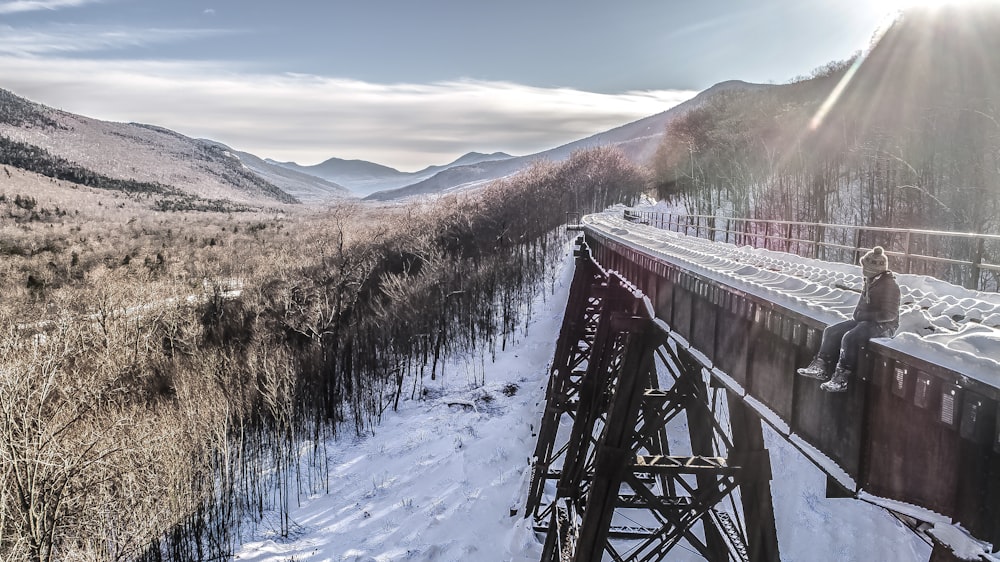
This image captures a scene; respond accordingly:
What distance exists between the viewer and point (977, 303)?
5.02 meters

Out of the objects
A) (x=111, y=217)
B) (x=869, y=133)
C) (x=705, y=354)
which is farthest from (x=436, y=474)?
(x=111, y=217)

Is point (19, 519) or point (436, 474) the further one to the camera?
point (436, 474)

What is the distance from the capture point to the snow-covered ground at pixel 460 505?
562 inches

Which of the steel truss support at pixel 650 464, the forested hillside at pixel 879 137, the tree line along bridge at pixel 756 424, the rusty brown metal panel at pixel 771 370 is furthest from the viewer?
the forested hillside at pixel 879 137

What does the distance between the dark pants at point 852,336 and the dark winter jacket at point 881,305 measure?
29 millimetres

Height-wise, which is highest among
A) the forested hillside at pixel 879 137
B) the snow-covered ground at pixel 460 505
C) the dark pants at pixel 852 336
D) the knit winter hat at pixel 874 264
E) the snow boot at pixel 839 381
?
the forested hillside at pixel 879 137

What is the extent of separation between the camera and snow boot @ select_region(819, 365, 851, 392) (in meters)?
3.40

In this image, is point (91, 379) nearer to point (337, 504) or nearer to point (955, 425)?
point (337, 504)

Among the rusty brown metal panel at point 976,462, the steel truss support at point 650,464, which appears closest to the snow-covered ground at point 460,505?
the steel truss support at point 650,464

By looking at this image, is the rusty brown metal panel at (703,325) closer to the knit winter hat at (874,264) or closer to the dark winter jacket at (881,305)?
the knit winter hat at (874,264)

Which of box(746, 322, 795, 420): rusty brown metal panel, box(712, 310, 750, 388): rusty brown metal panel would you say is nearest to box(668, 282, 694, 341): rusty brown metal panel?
box(712, 310, 750, 388): rusty brown metal panel

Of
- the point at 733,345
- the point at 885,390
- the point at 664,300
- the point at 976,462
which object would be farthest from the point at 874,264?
the point at 664,300

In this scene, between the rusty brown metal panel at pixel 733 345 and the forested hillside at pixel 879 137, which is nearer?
the rusty brown metal panel at pixel 733 345

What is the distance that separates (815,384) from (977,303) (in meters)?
2.24
